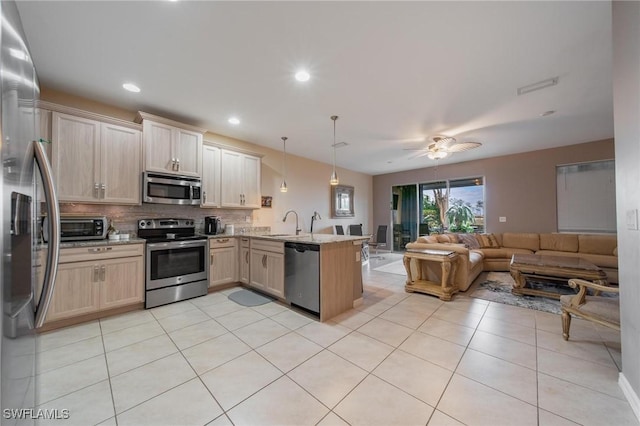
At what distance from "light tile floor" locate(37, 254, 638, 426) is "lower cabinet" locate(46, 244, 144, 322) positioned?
0.21 m

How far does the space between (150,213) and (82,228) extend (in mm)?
812

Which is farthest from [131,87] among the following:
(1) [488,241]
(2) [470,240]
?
(1) [488,241]

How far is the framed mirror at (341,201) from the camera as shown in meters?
6.62

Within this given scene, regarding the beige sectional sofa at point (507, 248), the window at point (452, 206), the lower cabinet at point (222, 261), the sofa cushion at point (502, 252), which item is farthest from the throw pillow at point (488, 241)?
the lower cabinet at point (222, 261)

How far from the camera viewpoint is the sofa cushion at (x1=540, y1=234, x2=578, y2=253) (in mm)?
4719

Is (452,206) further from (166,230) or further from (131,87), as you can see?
(131,87)

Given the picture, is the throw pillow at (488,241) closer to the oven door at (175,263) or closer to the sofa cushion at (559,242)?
the sofa cushion at (559,242)

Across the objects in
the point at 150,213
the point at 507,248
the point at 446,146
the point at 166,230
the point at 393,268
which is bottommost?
the point at 393,268

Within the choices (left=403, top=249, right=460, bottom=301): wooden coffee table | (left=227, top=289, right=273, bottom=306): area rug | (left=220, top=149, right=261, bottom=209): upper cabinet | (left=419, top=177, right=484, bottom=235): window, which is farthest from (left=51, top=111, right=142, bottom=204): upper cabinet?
(left=419, top=177, right=484, bottom=235): window

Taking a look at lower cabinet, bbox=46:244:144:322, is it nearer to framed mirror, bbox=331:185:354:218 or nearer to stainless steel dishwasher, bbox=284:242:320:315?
stainless steel dishwasher, bbox=284:242:320:315

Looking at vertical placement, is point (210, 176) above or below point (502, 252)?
above

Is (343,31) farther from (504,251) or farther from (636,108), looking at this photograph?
(504,251)

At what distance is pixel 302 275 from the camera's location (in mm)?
2887

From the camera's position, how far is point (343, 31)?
1.93 m
